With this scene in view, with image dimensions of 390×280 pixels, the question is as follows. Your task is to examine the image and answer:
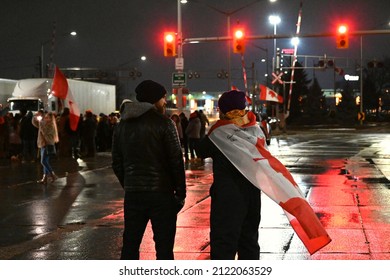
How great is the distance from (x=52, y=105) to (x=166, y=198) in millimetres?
29106

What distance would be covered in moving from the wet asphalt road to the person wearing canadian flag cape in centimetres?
229

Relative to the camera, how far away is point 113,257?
7.67 m

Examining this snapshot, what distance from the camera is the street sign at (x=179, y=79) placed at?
30000 millimetres

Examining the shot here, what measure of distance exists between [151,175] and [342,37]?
1032 inches

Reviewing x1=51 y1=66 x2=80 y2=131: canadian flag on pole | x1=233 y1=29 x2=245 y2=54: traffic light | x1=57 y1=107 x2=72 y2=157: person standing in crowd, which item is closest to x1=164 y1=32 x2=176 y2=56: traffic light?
x1=233 y1=29 x2=245 y2=54: traffic light

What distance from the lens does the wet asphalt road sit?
7.99m

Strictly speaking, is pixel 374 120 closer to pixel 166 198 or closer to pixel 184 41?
pixel 184 41

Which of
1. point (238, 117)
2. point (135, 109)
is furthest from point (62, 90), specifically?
point (238, 117)

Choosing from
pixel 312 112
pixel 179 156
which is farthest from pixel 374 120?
pixel 179 156

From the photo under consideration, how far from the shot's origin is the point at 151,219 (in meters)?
5.54

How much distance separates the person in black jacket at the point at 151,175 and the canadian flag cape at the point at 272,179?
43cm

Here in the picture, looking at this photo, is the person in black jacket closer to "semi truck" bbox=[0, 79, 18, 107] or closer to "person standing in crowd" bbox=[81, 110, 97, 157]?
"person standing in crowd" bbox=[81, 110, 97, 157]

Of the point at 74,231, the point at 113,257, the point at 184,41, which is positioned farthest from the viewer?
the point at 184,41

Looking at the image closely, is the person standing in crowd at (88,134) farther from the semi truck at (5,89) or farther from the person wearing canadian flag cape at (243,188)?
the person wearing canadian flag cape at (243,188)
